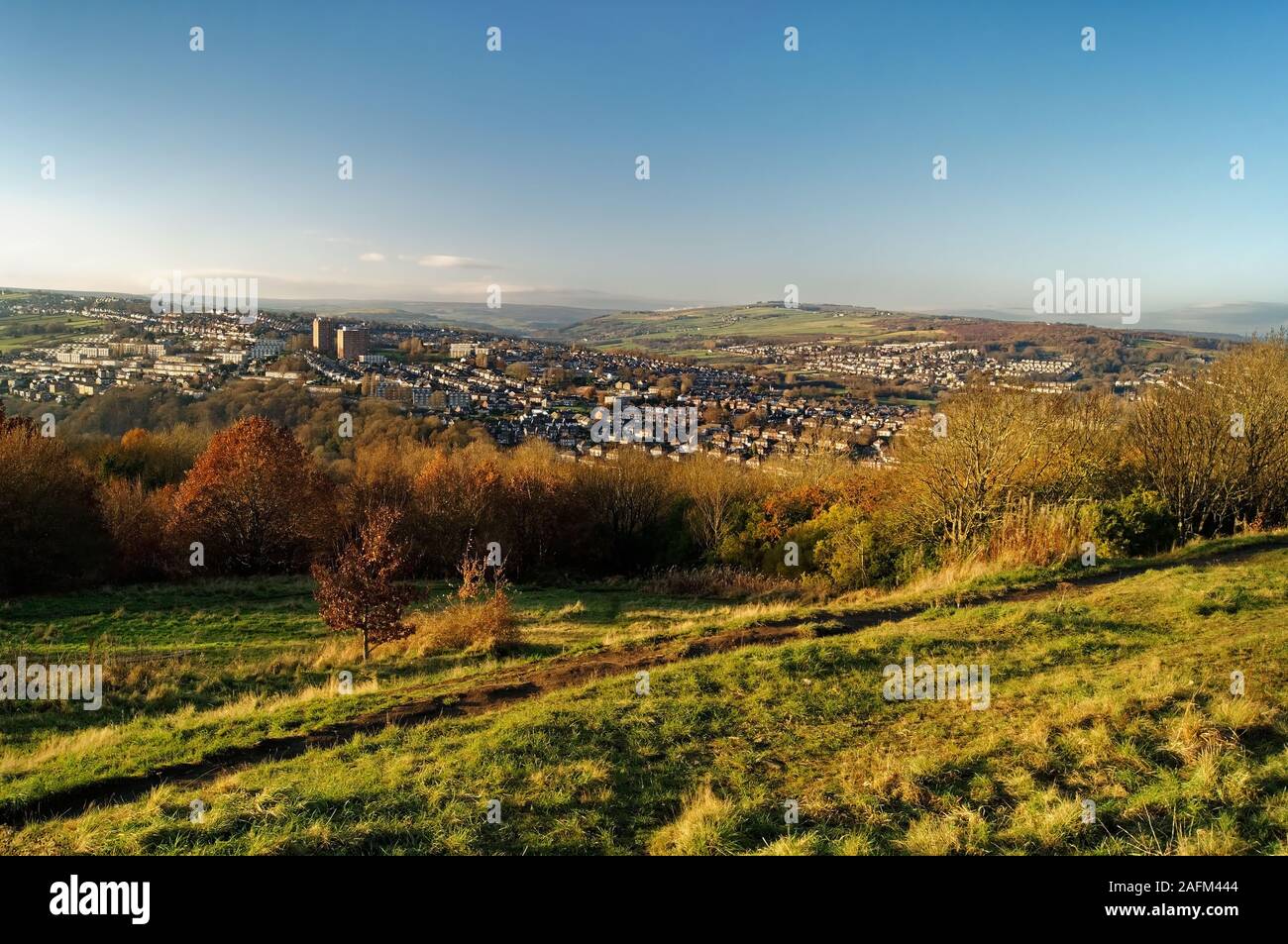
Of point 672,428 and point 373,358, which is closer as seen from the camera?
point 672,428

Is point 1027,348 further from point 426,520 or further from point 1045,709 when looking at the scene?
point 1045,709

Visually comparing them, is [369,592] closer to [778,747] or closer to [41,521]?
[778,747]

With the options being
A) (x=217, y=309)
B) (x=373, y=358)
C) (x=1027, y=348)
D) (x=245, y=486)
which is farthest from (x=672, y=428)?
(x=217, y=309)

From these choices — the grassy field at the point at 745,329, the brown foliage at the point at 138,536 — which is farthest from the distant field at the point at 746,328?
the brown foliage at the point at 138,536

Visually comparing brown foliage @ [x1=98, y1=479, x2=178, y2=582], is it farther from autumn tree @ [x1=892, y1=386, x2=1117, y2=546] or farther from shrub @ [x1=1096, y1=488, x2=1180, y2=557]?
→ shrub @ [x1=1096, y1=488, x2=1180, y2=557]

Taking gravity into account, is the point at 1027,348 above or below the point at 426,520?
above

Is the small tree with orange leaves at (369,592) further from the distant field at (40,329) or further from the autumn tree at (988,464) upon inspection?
the distant field at (40,329)
